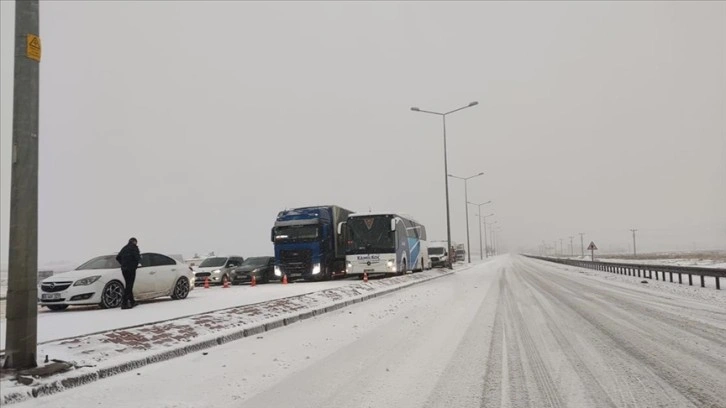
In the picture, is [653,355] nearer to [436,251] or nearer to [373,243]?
[373,243]

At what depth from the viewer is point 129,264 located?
12859 millimetres

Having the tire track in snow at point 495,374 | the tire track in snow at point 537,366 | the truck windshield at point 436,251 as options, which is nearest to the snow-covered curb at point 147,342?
the tire track in snow at point 495,374

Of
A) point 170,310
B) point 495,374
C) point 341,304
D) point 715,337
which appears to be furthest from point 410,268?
point 495,374

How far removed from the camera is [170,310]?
12.2 m

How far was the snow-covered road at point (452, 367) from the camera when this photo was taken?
16.1ft

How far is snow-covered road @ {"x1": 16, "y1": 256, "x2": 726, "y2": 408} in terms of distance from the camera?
4914 mm

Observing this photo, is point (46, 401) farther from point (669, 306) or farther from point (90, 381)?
point (669, 306)

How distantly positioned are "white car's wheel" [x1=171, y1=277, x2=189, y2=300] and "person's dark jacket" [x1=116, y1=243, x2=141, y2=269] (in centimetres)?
301

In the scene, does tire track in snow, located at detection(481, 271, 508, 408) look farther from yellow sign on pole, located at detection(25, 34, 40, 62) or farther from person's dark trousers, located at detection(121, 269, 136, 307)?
person's dark trousers, located at detection(121, 269, 136, 307)

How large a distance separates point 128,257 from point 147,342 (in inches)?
238

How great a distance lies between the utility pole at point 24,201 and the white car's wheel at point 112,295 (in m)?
8.08

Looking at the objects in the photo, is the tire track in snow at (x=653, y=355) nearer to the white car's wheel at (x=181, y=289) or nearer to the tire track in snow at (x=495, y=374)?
the tire track in snow at (x=495, y=374)

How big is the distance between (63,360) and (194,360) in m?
1.67

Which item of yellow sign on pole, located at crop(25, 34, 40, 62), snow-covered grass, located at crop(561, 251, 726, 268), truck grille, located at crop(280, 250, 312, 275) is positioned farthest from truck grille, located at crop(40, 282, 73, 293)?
snow-covered grass, located at crop(561, 251, 726, 268)
